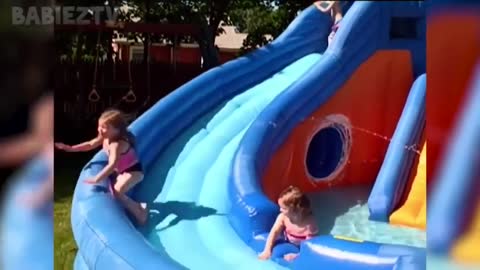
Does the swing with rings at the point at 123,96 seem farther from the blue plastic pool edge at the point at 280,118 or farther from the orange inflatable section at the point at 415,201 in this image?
the orange inflatable section at the point at 415,201

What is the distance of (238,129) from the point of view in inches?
100.0

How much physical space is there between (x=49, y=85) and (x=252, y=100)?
0.58 metres

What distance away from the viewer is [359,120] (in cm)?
240

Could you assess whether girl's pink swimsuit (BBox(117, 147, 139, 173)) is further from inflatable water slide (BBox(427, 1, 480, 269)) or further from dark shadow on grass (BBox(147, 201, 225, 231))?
inflatable water slide (BBox(427, 1, 480, 269))

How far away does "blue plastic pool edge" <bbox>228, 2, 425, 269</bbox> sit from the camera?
238 cm

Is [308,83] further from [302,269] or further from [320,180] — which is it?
[302,269]

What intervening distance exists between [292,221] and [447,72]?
564 millimetres

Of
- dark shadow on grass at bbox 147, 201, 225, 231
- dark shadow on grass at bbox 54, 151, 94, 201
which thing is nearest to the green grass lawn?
dark shadow on grass at bbox 54, 151, 94, 201

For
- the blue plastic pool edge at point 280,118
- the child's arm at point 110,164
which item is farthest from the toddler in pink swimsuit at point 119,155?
the blue plastic pool edge at point 280,118

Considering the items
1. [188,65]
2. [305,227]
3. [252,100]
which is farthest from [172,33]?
[305,227]

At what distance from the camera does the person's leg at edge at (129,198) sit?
8.17 feet

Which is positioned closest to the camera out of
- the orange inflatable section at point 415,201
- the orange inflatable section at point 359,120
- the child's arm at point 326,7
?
the child's arm at point 326,7

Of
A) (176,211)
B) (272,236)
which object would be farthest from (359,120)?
(176,211)

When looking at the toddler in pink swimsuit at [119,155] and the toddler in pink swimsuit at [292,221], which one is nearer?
the toddler in pink swimsuit at [292,221]
